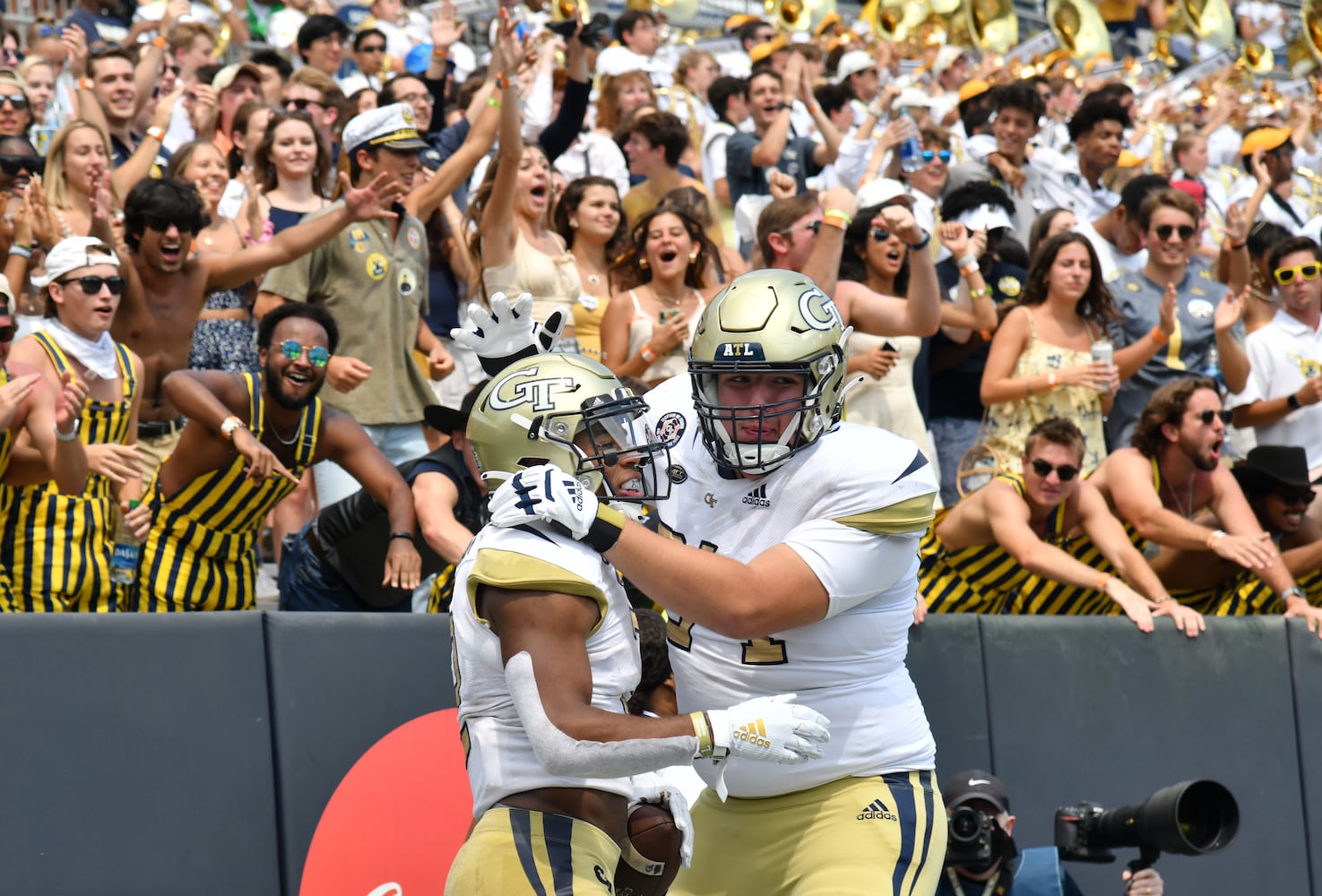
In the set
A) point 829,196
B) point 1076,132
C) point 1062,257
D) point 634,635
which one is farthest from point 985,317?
point 634,635

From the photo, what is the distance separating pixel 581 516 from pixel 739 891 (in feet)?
3.83

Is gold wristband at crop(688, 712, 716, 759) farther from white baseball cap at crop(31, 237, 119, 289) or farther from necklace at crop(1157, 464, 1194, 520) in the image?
necklace at crop(1157, 464, 1194, 520)

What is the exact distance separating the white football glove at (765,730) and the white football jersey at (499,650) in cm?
24

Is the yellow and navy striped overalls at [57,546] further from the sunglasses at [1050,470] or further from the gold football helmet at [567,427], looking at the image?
the sunglasses at [1050,470]

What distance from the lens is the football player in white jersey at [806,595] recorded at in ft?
12.8

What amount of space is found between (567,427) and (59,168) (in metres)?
4.92

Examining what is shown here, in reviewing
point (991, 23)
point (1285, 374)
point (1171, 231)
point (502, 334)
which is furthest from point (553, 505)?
point (991, 23)

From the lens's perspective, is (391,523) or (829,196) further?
(829,196)

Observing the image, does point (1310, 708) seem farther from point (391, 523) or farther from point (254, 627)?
point (254, 627)

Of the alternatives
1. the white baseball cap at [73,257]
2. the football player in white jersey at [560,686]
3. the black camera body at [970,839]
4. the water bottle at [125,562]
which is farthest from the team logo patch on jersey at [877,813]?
the white baseball cap at [73,257]

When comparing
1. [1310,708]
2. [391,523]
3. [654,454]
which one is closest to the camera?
[654,454]

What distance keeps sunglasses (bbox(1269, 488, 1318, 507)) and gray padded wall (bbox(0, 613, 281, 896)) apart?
15.7ft

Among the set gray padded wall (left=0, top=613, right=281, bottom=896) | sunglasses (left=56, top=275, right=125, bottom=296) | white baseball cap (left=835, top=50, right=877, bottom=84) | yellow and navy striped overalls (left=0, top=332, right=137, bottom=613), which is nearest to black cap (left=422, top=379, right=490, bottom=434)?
gray padded wall (left=0, top=613, right=281, bottom=896)

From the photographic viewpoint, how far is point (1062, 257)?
27.5 ft
